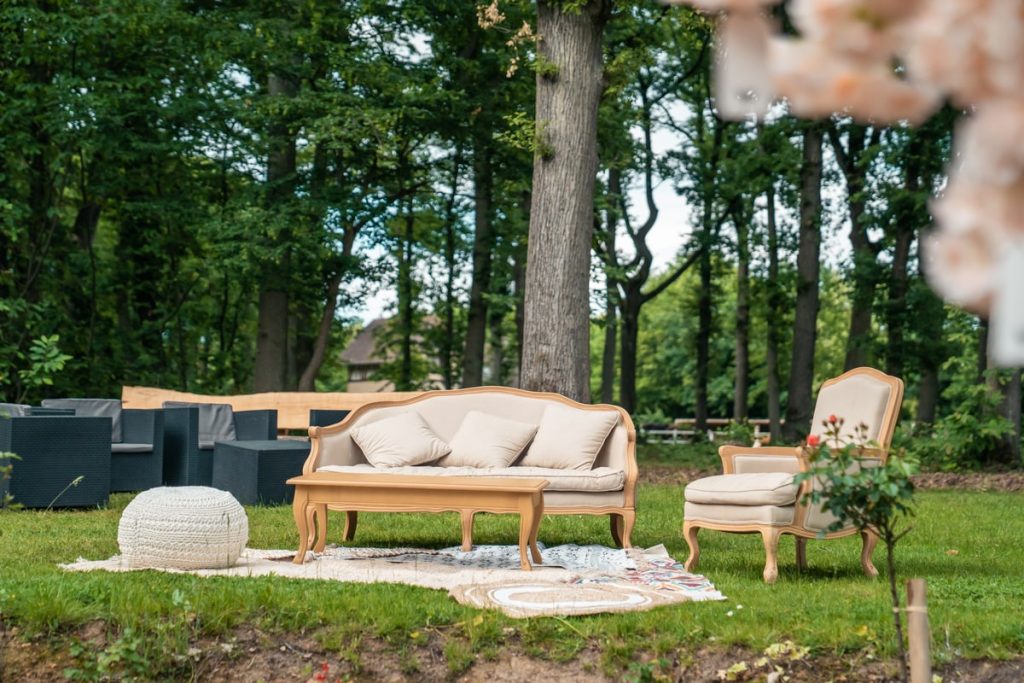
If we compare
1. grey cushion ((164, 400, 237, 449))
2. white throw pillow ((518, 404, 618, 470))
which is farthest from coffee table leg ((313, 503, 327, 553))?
grey cushion ((164, 400, 237, 449))

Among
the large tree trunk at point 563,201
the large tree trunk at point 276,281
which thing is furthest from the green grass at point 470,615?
the large tree trunk at point 276,281

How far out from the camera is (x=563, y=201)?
29.9 ft

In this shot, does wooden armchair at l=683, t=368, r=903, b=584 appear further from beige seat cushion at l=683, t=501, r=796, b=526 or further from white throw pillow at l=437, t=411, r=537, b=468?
white throw pillow at l=437, t=411, r=537, b=468

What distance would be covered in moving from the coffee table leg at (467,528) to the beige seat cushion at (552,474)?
1.11 ft

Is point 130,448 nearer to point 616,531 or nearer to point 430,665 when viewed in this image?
point 616,531

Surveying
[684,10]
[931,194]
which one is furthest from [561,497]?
[931,194]

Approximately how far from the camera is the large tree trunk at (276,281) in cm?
1477

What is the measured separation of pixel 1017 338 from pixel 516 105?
14.8 m

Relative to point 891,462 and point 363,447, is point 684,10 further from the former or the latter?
point 891,462

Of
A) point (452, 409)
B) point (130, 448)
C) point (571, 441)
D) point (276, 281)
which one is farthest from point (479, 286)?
point (571, 441)

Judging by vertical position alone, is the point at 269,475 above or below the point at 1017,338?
below

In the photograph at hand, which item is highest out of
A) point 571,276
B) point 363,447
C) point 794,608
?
point 571,276

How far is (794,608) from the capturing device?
459 centimetres

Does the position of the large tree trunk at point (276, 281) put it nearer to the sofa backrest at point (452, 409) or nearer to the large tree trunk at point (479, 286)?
the large tree trunk at point (479, 286)
